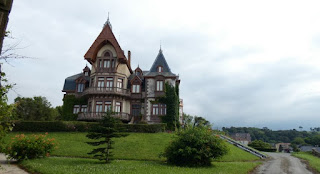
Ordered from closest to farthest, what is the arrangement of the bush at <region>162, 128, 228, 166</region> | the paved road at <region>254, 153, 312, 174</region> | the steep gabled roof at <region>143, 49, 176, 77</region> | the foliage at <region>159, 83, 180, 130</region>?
the bush at <region>162, 128, 228, 166</region>
the paved road at <region>254, 153, 312, 174</region>
the foliage at <region>159, 83, 180, 130</region>
the steep gabled roof at <region>143, 49, 176, 77</region>

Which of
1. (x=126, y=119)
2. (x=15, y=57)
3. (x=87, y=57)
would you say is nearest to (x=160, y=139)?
(x=126, y=119)

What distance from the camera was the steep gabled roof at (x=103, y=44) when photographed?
3796 centimetres

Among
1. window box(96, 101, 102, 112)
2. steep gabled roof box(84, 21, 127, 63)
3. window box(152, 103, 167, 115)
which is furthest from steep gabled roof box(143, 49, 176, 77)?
window box(96, 101, 102, 112)

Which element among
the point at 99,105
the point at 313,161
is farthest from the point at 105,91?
the point at 313,161

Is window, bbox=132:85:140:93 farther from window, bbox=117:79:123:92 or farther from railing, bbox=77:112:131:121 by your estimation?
railing, bbox=77:112:131:121

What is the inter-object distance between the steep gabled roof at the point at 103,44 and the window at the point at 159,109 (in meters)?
9.48

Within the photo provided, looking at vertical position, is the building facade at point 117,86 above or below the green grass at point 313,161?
above

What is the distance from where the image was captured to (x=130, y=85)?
132ft

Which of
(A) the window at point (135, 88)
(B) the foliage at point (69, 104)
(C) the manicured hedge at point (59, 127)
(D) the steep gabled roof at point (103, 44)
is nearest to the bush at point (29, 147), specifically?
(C) the manicured hedge at point (59, 127)

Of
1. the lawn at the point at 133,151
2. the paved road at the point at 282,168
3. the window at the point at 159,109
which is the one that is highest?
the window at the point at 159,109

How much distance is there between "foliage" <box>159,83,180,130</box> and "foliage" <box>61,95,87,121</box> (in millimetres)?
14068

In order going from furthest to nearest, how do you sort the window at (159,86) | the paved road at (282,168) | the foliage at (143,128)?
the window at (159,86) → the foliage at (143,128) → the paved road at (282,168)

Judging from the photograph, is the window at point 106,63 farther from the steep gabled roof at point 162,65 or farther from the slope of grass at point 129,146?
the slope of grass at point 129,146

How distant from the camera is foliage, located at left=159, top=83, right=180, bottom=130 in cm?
3566
